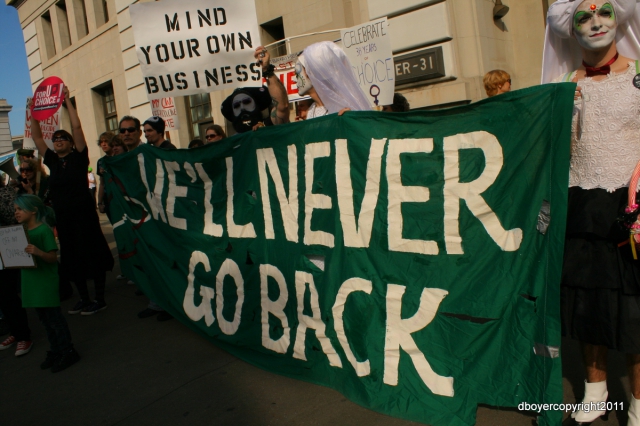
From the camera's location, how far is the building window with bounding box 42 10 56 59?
1914 centimetres

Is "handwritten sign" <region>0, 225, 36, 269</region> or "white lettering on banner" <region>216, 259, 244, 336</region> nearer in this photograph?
"white lettering on banner" <region>216, 259, 244, 336</region>

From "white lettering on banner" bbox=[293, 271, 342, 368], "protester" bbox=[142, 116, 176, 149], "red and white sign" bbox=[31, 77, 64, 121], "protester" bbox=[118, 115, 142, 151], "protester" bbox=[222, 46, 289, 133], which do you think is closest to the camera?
"white lettering on banner" bbox=[293, 271, 342, 368]

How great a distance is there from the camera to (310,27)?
9.95 meters

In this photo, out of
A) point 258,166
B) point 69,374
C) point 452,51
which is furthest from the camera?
point 452,51

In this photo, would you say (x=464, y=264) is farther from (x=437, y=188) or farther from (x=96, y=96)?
(x=96, y=96)

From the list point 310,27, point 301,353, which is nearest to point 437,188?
point 301,353

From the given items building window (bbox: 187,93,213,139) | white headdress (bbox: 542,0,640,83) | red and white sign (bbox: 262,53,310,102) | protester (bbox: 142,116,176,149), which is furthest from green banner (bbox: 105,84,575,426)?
building window (bbox: 187,93,213,139)

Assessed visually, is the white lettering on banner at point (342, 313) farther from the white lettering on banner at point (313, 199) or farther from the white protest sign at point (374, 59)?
the white protest sign at point (374, 59)

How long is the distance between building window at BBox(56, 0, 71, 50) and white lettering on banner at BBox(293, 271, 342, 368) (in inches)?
714

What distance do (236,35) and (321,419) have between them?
3294 mm

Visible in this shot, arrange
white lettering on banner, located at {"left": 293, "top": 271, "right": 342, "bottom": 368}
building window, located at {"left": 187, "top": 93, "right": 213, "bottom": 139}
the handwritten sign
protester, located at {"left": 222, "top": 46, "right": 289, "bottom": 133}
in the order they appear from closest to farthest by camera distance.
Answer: white lettering on banner, located at {"left": 293, "top": 271, "right": 342, "bottom": 368} → the handwritten sign → protester, located at {"left": 222, "top": 46, "right": 289, "bottom": 133} → building window, located at {"left": 187, "top": 93, "right": 213, "bottom": 139}

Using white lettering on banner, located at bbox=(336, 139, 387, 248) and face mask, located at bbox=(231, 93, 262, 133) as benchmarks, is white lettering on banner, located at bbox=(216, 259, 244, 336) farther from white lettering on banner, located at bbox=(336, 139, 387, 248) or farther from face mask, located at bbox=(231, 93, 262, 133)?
face mask, located at bbox=(231, 93, 262, 133)

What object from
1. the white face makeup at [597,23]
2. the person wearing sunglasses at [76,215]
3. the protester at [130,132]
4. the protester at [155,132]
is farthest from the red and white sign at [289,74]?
the white face makeup at [597,23]

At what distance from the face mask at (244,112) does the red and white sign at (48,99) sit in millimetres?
2640
